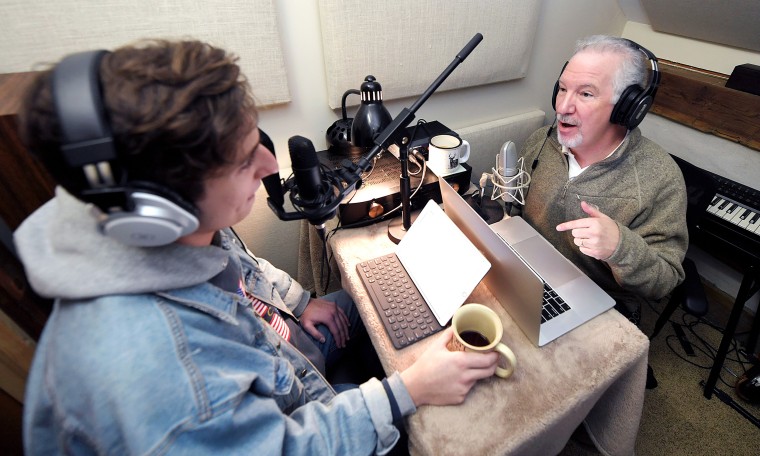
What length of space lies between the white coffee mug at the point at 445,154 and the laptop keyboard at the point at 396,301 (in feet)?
1.16

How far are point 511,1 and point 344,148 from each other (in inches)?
36.2

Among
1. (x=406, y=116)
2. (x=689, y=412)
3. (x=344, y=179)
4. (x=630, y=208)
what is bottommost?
(x=689, y=412)

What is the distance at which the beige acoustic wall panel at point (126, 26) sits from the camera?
886 mm

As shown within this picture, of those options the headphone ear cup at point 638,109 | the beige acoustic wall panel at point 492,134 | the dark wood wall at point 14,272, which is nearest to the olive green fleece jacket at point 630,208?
the headphone ear cup at point 638,109

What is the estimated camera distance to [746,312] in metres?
1.62

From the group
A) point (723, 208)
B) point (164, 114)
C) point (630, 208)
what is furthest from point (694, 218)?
point (164, 114)

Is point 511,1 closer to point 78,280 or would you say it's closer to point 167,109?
point 167,109

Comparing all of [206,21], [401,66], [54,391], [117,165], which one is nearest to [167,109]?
[117,165]

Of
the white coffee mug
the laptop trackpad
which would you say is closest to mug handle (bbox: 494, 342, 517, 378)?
the laptop trackpad

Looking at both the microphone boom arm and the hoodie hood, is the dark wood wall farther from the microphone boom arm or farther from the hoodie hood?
the microphone boom arm

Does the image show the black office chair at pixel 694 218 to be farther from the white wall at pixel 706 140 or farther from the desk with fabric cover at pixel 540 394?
the white wall at pixel 706 140

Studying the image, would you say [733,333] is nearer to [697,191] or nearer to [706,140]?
[697,191]

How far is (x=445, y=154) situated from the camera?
1.10 metres

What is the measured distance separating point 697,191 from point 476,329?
1016mm
